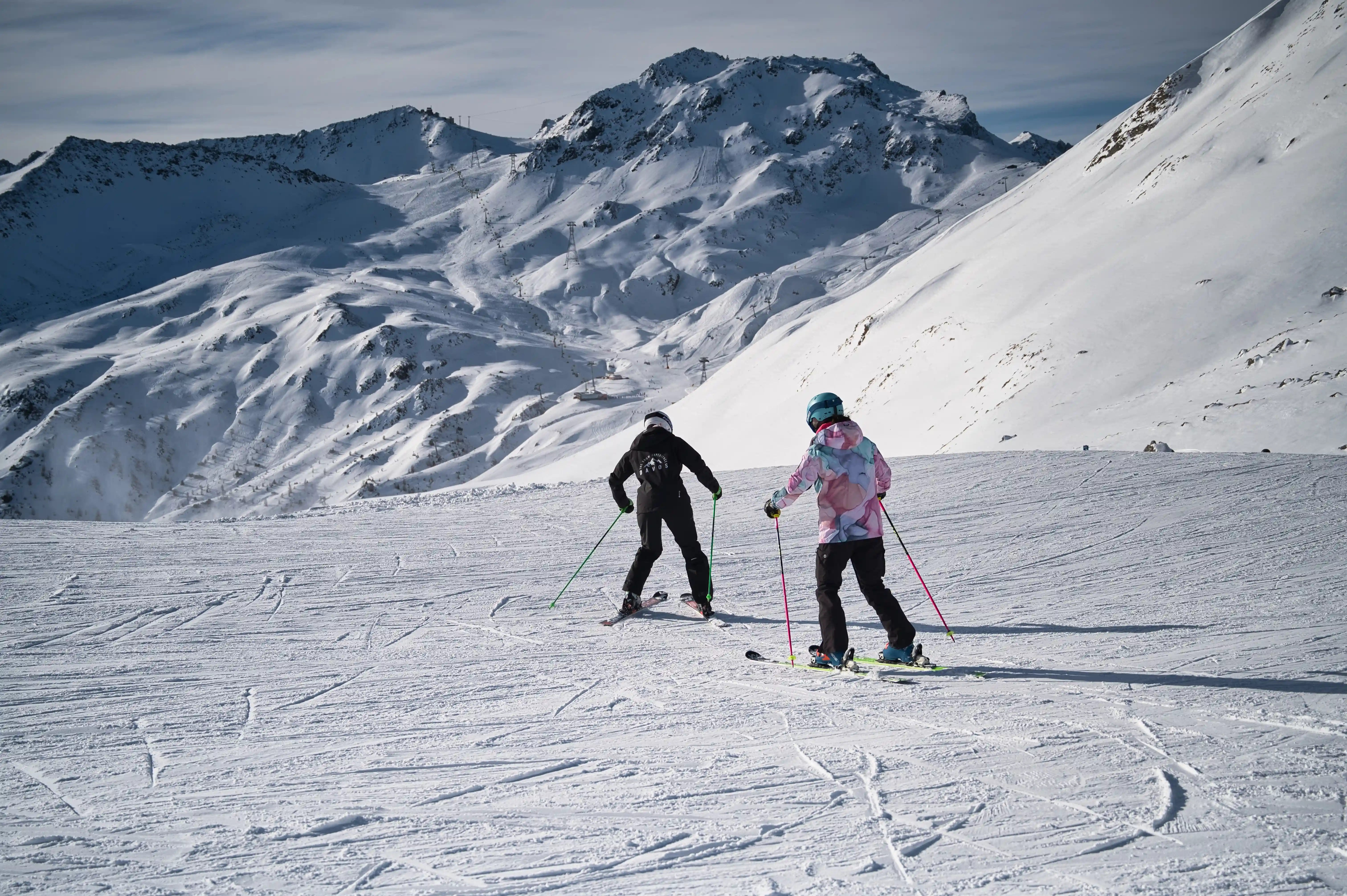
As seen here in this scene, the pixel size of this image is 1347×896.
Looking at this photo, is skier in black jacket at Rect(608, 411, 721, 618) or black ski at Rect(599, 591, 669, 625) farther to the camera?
skier in black jacket at Rect(608, 411, 721, 618)

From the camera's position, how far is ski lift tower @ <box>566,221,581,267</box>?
411 ft

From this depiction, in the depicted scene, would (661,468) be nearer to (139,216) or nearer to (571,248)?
(571,248)

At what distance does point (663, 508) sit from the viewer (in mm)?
7434

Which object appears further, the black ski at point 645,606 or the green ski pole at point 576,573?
the green ski pole at point 576,573

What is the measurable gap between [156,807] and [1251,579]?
8.14 m

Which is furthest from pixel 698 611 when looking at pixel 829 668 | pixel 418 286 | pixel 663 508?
pixel 418 286

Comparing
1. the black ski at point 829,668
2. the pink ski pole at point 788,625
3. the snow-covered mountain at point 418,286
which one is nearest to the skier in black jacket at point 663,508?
the pink ski pole at point 788,625

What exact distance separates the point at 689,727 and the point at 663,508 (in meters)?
3.13

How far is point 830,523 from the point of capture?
5582 mm

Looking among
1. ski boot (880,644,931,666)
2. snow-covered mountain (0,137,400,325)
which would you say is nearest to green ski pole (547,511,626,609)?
ski boot (880,644,931,666)

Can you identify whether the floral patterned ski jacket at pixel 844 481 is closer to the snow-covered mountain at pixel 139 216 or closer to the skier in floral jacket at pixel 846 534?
the skier in floral jacket at pixel 846 534

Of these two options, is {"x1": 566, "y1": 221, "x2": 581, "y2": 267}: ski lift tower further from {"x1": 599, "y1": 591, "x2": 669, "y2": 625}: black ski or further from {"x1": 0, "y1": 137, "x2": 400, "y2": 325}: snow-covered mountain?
{"x1": 599, "y1": 591, "x2": 669, "y2": 625}: black ski

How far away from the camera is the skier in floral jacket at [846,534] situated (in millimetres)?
5488

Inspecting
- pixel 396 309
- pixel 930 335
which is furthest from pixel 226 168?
pixel 930 335
